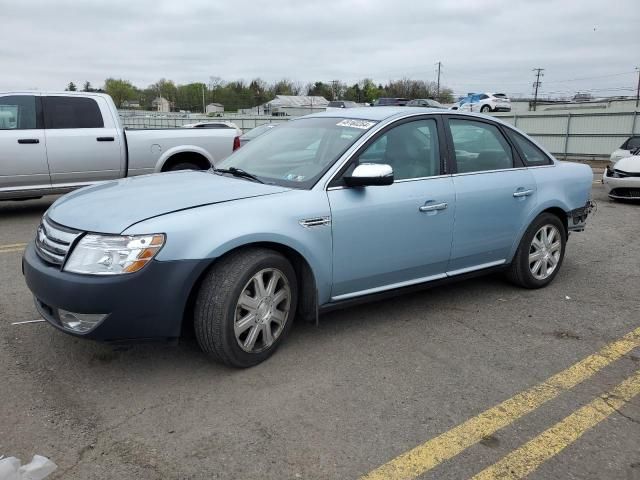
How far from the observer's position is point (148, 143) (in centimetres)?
862

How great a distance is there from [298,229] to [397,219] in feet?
2.64

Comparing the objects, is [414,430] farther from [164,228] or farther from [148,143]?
[148,143]

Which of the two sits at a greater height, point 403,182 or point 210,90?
point 210,90

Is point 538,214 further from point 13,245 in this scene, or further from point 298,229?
point 13,245

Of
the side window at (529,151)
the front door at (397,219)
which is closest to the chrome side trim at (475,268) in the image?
the front door at (397,219)

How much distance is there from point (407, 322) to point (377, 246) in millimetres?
770

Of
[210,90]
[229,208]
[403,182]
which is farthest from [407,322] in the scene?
[210,90]

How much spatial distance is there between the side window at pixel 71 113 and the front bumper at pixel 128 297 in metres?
5.71

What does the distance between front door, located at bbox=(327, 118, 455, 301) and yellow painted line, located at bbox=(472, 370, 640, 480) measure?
1465 mm

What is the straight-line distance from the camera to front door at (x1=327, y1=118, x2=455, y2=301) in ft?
12.1

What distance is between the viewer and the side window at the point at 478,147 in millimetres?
4439

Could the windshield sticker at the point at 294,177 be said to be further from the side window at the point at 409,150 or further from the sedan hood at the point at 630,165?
the sedan hood at the point at 630,165

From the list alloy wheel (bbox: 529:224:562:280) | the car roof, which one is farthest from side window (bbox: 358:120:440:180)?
alloy wheel (bbox: 529:224:562:280)

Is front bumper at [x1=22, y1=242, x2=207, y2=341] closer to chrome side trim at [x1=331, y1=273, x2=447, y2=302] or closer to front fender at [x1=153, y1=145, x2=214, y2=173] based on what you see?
chrome side trim at [x1=331, y1=273, x2=447, y2=302]
